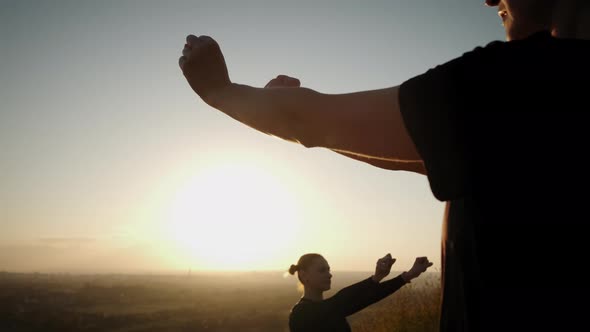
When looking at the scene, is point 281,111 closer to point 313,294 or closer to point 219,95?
point 219,95

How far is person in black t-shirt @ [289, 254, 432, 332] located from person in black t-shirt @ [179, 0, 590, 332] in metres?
4.96

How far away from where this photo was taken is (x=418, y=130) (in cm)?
73

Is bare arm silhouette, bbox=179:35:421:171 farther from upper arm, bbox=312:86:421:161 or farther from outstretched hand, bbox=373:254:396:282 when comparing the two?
outstretched hand, bbox=373:254:396:282

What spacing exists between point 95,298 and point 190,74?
6582 cm

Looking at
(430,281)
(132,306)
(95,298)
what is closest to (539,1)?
(430,281)

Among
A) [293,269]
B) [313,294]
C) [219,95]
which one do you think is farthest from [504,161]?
[293,269]

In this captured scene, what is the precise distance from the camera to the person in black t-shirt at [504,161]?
652mm

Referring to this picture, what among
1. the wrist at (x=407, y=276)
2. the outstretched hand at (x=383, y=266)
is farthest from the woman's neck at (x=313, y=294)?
the wrist at (x=407, y=276)

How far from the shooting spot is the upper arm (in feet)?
2.53

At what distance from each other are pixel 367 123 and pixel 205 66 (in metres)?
0.50

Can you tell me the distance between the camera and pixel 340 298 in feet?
19.7

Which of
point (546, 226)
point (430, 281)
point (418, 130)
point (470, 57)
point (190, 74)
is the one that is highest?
point (190, 74)

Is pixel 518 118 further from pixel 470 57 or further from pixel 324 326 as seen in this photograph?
pixel 324 326

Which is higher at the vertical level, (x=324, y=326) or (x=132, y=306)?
(x=324, y=326)
